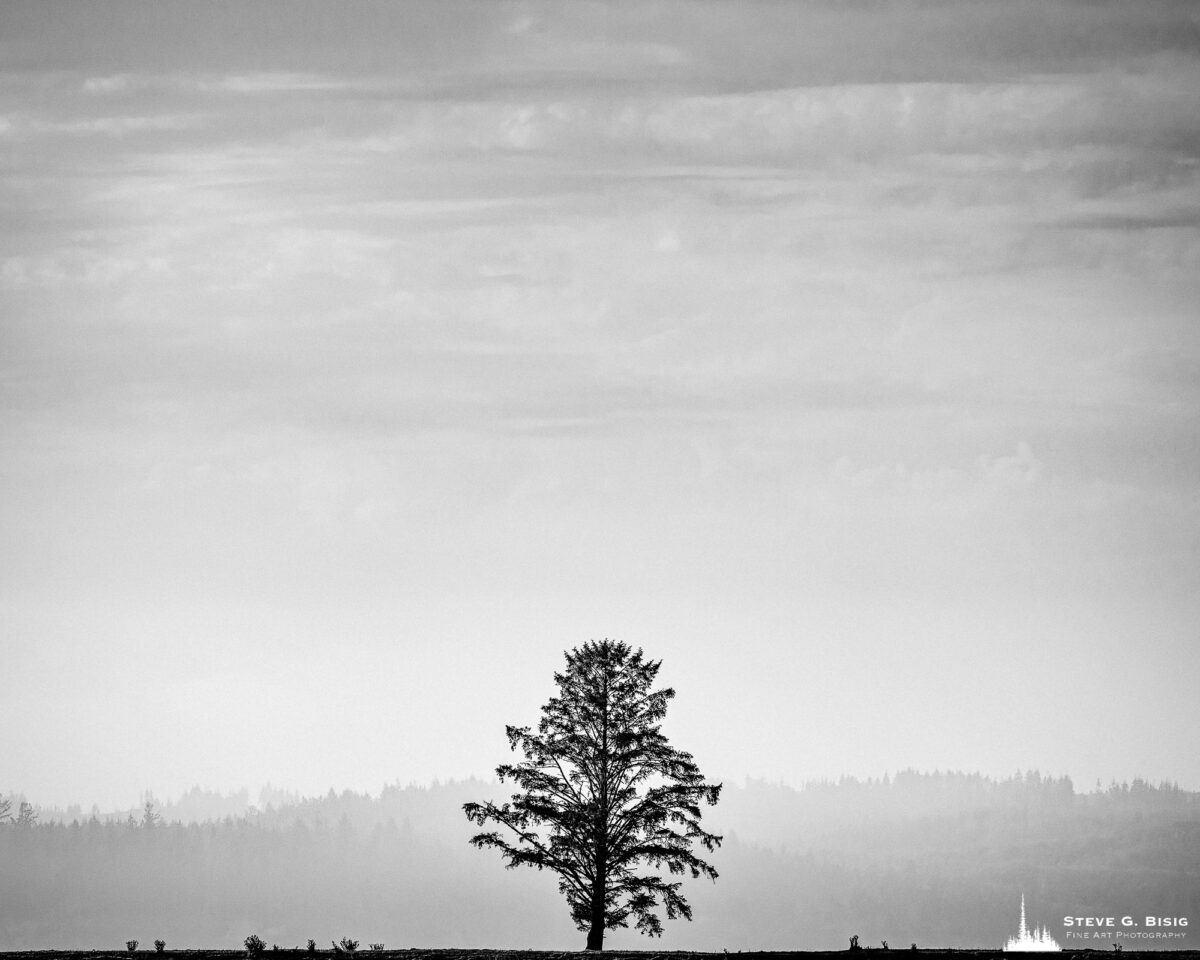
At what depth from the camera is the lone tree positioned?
64.6m

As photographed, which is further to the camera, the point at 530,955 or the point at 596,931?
the point at 596,931

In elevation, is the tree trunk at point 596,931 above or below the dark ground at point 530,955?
above

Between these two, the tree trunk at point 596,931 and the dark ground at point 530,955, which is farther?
the tree trunk at point 596,931

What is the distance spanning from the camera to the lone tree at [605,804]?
64562 millimetres

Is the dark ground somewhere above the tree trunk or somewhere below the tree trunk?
below

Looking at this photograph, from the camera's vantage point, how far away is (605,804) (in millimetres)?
64875

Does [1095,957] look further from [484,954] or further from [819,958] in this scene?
[484,954]

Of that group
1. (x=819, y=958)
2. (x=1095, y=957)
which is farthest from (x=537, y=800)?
(x=1095, y=957)

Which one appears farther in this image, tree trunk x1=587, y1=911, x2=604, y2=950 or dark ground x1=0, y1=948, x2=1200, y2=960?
tree trunk x1=587, y1=911, x2=604, y2=950

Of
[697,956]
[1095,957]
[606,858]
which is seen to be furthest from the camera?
[606,858]

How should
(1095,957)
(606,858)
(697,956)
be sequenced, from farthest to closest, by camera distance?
(606,858) → (697,956) → (1095,957)

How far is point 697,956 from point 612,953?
2.78 m

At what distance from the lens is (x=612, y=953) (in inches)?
2031

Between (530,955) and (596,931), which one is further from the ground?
(596,931)
